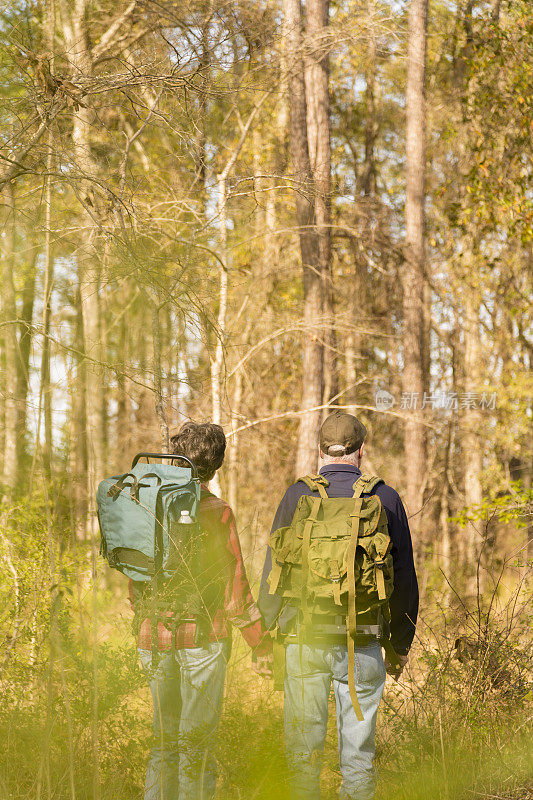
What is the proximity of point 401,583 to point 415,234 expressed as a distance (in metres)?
11.4

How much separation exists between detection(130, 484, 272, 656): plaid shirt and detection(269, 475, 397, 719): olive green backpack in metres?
0.14

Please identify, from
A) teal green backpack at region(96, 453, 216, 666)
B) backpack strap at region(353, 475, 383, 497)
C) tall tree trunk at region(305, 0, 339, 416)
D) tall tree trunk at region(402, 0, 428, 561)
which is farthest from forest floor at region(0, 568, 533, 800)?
tall tree trunk at region(402, 0, 428, 561)

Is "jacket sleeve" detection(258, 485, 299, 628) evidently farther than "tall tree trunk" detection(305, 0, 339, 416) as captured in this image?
No

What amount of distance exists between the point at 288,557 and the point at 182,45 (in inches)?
127

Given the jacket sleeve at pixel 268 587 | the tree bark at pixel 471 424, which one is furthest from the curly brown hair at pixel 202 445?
the tree bark at pixel 471 424

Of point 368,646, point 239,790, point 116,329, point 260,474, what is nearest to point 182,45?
point 368,646

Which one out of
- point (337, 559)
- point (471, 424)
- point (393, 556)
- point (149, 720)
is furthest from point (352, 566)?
point (471, 424)

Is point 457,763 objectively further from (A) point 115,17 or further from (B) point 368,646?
(A) point 115,17

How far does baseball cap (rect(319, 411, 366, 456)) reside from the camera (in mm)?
3041

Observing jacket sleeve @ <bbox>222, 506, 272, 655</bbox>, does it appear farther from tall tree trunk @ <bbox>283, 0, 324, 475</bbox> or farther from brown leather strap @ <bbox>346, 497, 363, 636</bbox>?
tall tree trunk @ <bbox>283, 0, 324, 475</bbox>

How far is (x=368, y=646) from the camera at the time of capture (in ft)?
9.56

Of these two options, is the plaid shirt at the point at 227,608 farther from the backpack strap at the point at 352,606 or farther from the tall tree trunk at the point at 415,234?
the tall tree trunk at the point at 415,234

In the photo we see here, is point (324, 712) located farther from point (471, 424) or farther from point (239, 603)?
point (471, 424)

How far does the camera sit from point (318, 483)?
117 inches
